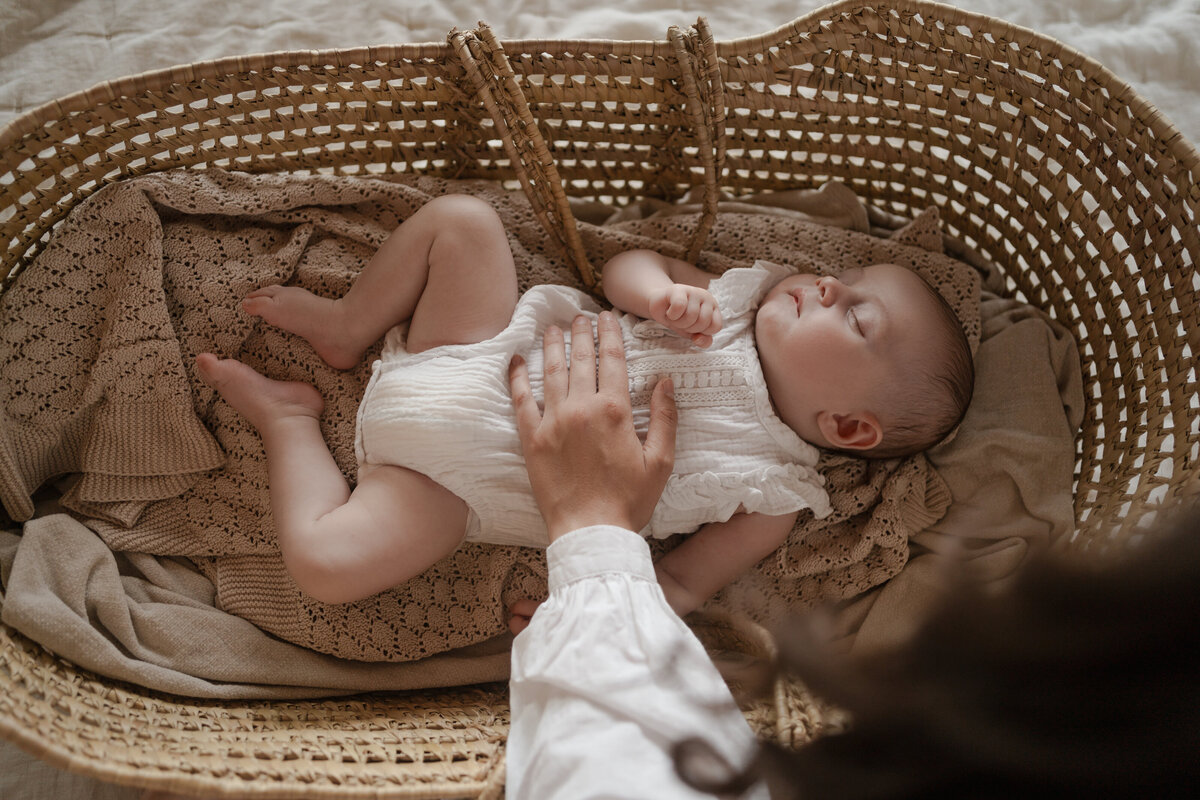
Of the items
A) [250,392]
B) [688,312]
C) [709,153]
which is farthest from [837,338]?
[250,392]

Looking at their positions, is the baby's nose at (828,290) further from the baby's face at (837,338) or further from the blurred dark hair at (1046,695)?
the blurred dark hair at (1046,695)

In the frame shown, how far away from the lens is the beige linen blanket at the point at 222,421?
3.55 ft

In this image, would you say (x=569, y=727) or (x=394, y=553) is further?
(x=394, y=553)

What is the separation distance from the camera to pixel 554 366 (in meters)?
1.04

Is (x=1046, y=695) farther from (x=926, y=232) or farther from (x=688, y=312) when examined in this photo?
(x=926, y=232)

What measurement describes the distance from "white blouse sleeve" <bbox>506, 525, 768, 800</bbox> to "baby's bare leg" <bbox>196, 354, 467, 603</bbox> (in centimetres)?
27

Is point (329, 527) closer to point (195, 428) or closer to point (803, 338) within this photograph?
point (195, 428)

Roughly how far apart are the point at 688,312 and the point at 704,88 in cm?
30

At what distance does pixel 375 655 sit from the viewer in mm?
1099

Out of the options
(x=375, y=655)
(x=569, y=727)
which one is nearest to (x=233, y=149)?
Answer: (x=375, y=655)

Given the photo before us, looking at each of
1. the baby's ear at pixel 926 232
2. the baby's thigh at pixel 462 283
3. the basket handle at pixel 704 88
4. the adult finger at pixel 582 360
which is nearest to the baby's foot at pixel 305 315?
the baby's thigh at pixel 462 283

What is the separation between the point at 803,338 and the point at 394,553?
22.5 inches

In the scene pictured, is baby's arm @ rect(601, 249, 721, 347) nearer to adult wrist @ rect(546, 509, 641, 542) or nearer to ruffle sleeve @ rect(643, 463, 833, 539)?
ruffle sleeve @ rect(643, 463, 833, 539)

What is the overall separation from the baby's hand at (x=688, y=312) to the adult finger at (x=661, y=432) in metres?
0.07
